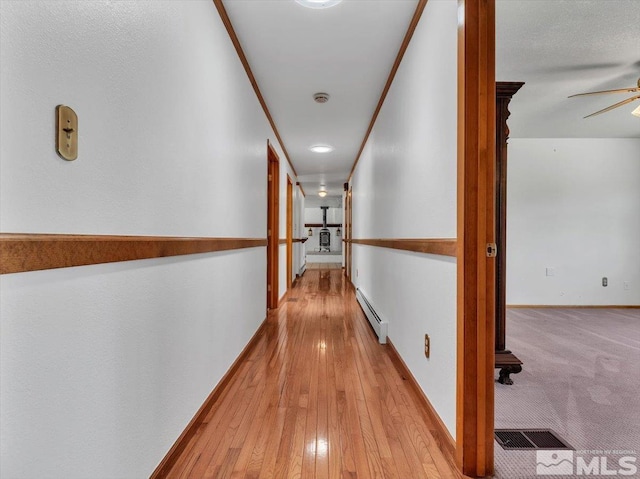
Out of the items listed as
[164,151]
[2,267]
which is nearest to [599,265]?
[164,151]

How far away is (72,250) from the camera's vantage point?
30.4 inches

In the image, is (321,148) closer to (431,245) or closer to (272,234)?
(272,234)

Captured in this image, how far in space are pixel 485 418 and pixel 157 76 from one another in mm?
1799

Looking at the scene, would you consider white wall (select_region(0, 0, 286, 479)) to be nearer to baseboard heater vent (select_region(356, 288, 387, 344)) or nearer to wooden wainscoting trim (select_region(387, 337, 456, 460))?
wooden wainscoting trim (select_region(387, 337, 456, 460))

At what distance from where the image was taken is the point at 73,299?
2.62ft

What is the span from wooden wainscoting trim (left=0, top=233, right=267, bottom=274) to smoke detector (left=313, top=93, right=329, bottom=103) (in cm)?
236

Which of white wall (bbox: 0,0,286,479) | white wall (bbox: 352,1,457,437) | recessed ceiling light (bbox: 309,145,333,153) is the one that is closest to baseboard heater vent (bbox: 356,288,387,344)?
white wall (bbox: 352,1,457,437)

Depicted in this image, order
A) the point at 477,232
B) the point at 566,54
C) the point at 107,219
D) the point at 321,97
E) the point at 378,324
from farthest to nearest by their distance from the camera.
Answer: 1. the point at 321,97
2. the point at 378,324
3. the point at 566,54
4. the point at 477,232
5. the point at 107,219

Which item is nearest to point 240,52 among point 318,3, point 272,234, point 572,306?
point 318,3

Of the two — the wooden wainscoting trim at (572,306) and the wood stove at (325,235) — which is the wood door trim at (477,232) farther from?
the wood stove at (325,235)

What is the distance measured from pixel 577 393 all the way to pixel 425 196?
1.54 meters

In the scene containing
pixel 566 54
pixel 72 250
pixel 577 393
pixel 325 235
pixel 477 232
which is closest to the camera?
pixel 72 250

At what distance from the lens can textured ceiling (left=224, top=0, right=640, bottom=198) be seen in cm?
206

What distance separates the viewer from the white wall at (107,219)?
0.66 m
